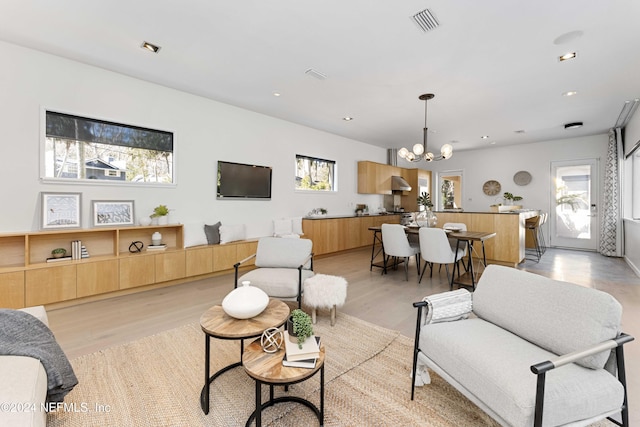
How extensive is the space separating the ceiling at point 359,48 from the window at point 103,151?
2.48 ft

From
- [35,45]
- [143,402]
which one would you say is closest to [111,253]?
[35,45]

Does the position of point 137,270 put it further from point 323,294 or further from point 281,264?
point 323,294

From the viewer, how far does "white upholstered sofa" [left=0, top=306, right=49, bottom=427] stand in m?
1.08

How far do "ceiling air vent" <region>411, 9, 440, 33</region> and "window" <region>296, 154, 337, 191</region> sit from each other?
3.86 m

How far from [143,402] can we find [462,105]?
Result: 5560 mm

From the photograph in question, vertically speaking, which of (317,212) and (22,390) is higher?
(317,212)

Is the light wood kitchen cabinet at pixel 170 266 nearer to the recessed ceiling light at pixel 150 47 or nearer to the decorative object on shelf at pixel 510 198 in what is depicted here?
the recessed ceiling light at pixel 150 47

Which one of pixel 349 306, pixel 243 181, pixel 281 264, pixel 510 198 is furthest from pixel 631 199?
pixel 243 181

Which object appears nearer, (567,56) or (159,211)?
(567,56)

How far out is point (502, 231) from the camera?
16.9 ft

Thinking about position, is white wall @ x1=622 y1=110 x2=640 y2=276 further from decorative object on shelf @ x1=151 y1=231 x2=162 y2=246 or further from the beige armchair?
decorative object on shelf @ x1=151 y1=231 x2=162 y2=246

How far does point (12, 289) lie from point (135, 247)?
1.23 m

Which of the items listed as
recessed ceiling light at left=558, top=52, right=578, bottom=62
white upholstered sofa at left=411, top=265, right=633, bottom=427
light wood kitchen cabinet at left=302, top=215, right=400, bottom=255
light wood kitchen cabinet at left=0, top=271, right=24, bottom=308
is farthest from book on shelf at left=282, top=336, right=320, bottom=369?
light wood kitchen cabinet at left=302, top=215, right=400, bottom=255

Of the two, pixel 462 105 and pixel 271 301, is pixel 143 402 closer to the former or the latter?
pixel 271 301
